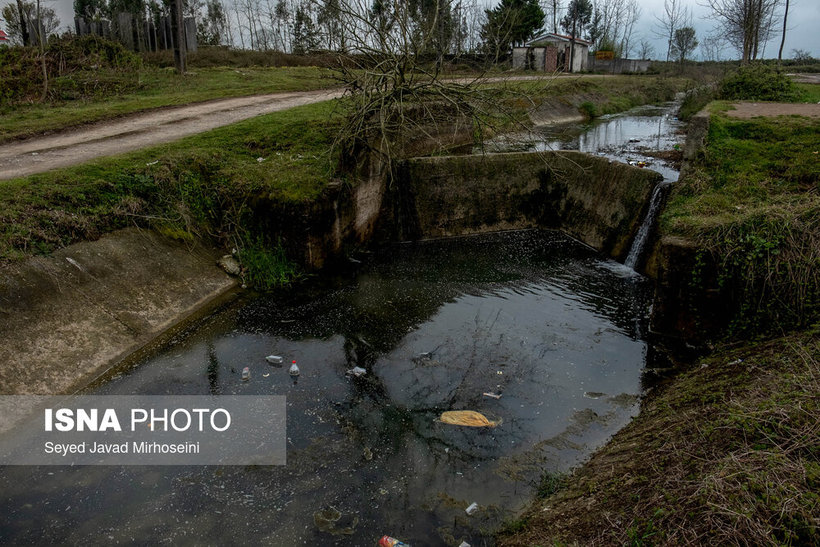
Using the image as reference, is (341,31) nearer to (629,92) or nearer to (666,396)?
(666,396)

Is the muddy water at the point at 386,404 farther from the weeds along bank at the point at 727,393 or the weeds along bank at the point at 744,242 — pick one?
the weeds along bank at the point at 744,242

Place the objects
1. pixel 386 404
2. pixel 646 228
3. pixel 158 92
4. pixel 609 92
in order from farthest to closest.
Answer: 1. pixel 609 92
2. pixel 158 92
3. pixel 646 228
4. pixel 386 404

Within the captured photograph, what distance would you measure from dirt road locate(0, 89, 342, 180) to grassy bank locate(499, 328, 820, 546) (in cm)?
917

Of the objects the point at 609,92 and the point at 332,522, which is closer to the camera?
the point at 332,522

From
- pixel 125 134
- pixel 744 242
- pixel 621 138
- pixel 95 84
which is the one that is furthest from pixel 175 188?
pixel 621 138

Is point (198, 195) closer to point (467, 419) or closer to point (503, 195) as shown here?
point (503, 195)

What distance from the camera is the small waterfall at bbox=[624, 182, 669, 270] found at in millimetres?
10141

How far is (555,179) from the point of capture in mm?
12711

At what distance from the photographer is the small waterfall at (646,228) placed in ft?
33.3

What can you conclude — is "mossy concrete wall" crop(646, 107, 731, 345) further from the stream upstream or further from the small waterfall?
the small waterfall

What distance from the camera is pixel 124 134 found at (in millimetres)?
12125

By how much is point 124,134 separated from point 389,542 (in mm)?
11231

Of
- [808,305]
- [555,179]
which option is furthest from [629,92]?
[808,305]

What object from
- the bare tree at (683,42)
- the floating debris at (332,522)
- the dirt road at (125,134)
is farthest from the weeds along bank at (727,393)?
the bare tree at (683,42)
